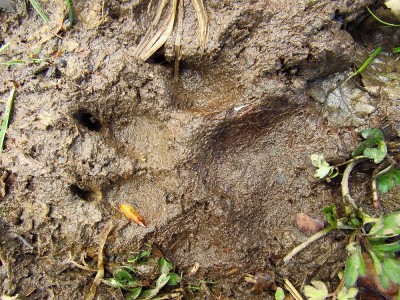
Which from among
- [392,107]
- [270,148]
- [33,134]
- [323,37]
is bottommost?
[392,107]

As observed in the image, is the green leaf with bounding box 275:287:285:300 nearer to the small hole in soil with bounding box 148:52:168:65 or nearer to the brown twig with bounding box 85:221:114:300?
the brown twig with bounding box 85:221:114:300

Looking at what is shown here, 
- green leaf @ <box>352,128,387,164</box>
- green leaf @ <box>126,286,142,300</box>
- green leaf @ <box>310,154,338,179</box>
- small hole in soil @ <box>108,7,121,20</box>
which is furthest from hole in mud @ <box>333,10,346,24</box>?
green leaf @ <box>126,286,142,300</box>

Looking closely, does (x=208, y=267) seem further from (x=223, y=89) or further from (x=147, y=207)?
(x=223, y=89)

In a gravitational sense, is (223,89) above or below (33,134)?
below

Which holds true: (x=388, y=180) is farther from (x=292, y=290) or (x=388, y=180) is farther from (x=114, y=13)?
(x=114, y=13)

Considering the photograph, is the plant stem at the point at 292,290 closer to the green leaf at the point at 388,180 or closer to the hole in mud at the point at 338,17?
the green leaf at the point at 388,180

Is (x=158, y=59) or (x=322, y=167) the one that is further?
(x=158, y=59)

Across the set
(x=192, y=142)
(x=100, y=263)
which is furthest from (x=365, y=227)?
(x=100, y=263)

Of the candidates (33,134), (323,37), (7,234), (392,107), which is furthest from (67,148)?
(392,107)
